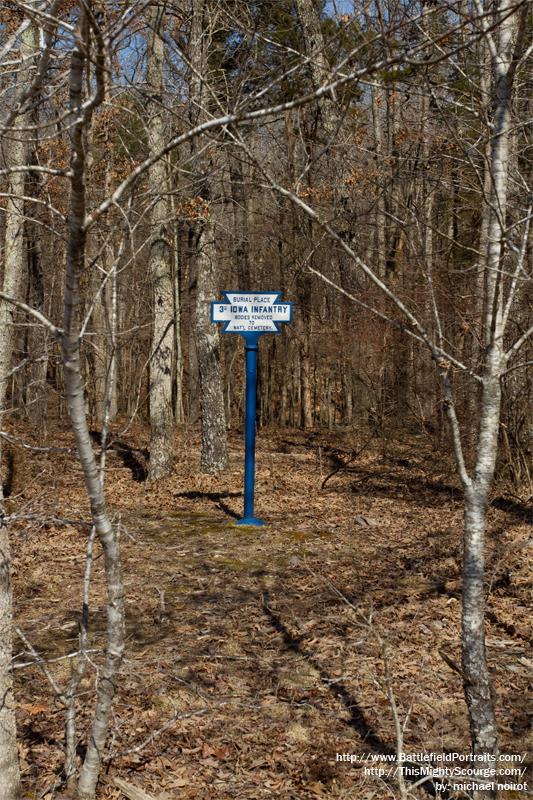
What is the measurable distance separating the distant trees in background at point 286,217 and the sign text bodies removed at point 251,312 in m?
0.60

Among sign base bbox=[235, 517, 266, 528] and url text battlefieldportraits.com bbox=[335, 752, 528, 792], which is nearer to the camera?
url text battlefieldportraits.com bbox=[335, 752, 528, 792]

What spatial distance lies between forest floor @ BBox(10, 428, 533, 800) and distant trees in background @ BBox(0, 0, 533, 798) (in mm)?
955

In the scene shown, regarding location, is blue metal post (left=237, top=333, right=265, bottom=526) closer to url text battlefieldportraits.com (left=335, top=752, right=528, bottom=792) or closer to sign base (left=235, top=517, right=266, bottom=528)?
sign base (left=235, top=517, right=266, bottom=528)

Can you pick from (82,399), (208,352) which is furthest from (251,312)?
(82,399)

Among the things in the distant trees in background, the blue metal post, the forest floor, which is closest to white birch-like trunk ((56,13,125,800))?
the distant trees in background

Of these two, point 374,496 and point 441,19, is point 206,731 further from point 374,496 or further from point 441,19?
point 374,496

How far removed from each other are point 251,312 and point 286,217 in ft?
34.8

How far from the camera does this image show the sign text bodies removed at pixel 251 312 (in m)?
8.75

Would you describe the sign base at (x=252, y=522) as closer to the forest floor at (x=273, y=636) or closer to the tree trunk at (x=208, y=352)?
the forest floor at (x=273, y=636)

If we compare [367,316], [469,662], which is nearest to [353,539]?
[469,662]

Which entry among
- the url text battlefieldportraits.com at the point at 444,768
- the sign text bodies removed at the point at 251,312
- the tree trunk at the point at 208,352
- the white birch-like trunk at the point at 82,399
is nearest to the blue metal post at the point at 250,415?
the sign text bodies removed at the point at 251,312

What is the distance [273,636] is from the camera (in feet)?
19.1

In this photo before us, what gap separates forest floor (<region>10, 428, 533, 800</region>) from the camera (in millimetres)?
4277

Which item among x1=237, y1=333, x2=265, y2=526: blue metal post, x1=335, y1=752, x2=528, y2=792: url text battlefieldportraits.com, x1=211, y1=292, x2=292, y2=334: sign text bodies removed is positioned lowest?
x1=335, y1=752, x2=528, y2=792: url text battlefieldportraits.com
